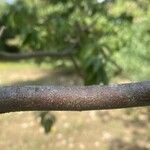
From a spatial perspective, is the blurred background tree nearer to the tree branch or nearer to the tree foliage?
the tree foliage

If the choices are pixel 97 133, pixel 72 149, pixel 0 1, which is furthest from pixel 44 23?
pixel 97 133

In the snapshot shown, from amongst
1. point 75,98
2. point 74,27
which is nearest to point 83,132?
point 74,27

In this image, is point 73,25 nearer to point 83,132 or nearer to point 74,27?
point 74,27

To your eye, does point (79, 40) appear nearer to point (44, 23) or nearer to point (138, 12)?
point (44, 23)

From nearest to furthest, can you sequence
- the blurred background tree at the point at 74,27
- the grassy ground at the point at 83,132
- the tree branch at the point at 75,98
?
1. the tree branch at the point at 75,98
2. the blurred background tree at the point at 74,27
3. the grassy ground at the point at 83,132

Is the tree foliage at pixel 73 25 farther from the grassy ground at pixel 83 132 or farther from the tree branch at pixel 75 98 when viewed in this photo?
the grassy ground at pixel 83 132

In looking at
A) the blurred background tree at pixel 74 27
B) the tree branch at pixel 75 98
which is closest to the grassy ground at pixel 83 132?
the blurred background tree at pixel 74 27

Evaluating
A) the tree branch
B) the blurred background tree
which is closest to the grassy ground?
the blurred background tree
